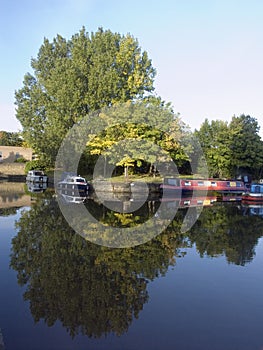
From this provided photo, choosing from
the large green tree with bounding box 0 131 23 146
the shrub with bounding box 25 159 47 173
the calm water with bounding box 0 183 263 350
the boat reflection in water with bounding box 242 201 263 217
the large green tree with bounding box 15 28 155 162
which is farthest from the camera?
the large green tree with bounding box 0 131 23 146

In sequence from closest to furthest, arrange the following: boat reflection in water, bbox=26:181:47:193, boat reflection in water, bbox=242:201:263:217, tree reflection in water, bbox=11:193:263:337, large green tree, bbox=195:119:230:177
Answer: tree reflection in water, bbox=11:193:263:337, boat reflection in water, bbox=242:201:263:217, boat reflection in water, bbox=26:181:47:193, large green tree, bbox=195:119:230:177

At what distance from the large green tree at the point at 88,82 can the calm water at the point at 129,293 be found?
2796cm

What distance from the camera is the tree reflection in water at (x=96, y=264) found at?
20.4 ft

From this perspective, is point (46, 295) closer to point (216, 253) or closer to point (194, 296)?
point (194, 296)

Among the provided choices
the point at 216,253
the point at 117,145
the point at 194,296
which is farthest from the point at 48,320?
the point at 117,145

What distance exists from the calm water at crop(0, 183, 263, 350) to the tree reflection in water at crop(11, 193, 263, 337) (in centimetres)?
2

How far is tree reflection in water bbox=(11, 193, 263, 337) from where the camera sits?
20.4ft

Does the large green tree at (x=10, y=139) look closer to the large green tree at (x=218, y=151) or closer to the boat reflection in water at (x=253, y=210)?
the large green tree at (x=218, y=151)

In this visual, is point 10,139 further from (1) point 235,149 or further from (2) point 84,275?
(2) point 84,275

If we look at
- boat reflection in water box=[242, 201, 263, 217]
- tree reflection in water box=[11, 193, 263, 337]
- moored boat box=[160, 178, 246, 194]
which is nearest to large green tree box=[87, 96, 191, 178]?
moored boat box=[160, 178, 246, 194]

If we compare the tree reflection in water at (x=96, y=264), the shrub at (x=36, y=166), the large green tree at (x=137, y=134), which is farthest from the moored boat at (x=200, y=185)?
the shrub at (x=36, y=166)

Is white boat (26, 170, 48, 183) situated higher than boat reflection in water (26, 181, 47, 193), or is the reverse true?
white boat (26, 170, 48, 183)

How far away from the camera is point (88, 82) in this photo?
4009cm

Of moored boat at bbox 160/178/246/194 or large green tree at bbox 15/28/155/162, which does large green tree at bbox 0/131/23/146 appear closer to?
large green tree at bbox 15/28/155/162
